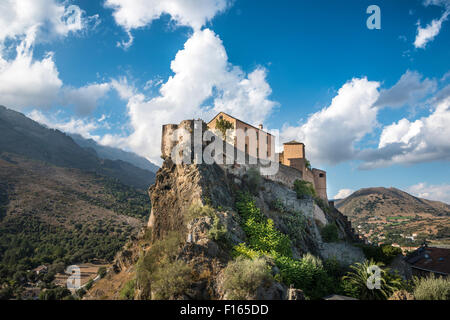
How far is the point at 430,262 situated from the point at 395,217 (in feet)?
276

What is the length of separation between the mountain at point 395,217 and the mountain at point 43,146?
323 feet

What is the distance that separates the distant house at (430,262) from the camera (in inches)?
1209

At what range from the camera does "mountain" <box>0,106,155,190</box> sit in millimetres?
111938

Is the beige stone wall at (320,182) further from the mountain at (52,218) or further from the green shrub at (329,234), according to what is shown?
the mountain at (52,218)

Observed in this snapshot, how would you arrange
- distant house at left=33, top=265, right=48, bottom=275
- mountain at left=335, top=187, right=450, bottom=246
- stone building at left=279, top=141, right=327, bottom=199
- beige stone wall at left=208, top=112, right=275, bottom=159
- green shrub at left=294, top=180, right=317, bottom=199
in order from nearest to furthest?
green shrub at left=294, top=180, right=317, bottom=199 < beige stone wall at left=208, top=112, right=275, bottom=159 < stone building at left=279, top=141, right=327, bottom=199 < distant house at left=33, top=265, right=48, bottom=275 < mountain at left=335, top=187, right=450, bottom=246

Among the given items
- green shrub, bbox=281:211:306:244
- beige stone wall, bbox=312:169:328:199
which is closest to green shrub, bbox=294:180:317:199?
green shrub, bbox=281:211:306:244

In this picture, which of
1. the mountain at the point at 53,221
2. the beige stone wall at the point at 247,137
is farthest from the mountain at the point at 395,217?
the mountain at the point at 53,221

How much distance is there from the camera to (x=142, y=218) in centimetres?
7744

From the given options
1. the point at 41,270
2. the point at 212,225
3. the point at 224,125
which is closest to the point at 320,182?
the point at 224,125

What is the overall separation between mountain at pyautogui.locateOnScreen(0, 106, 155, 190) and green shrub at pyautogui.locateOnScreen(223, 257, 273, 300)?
120043mm

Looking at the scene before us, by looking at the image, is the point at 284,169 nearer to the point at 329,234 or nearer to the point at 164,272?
the point at 329,234

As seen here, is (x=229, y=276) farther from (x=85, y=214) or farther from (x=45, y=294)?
(x=85, y=214)

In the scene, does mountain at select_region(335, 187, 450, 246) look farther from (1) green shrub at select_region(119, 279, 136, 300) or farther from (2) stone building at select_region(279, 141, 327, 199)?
(1) green shrub at select_region(119, 279, 136, 300)

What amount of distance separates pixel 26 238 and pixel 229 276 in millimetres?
62021
